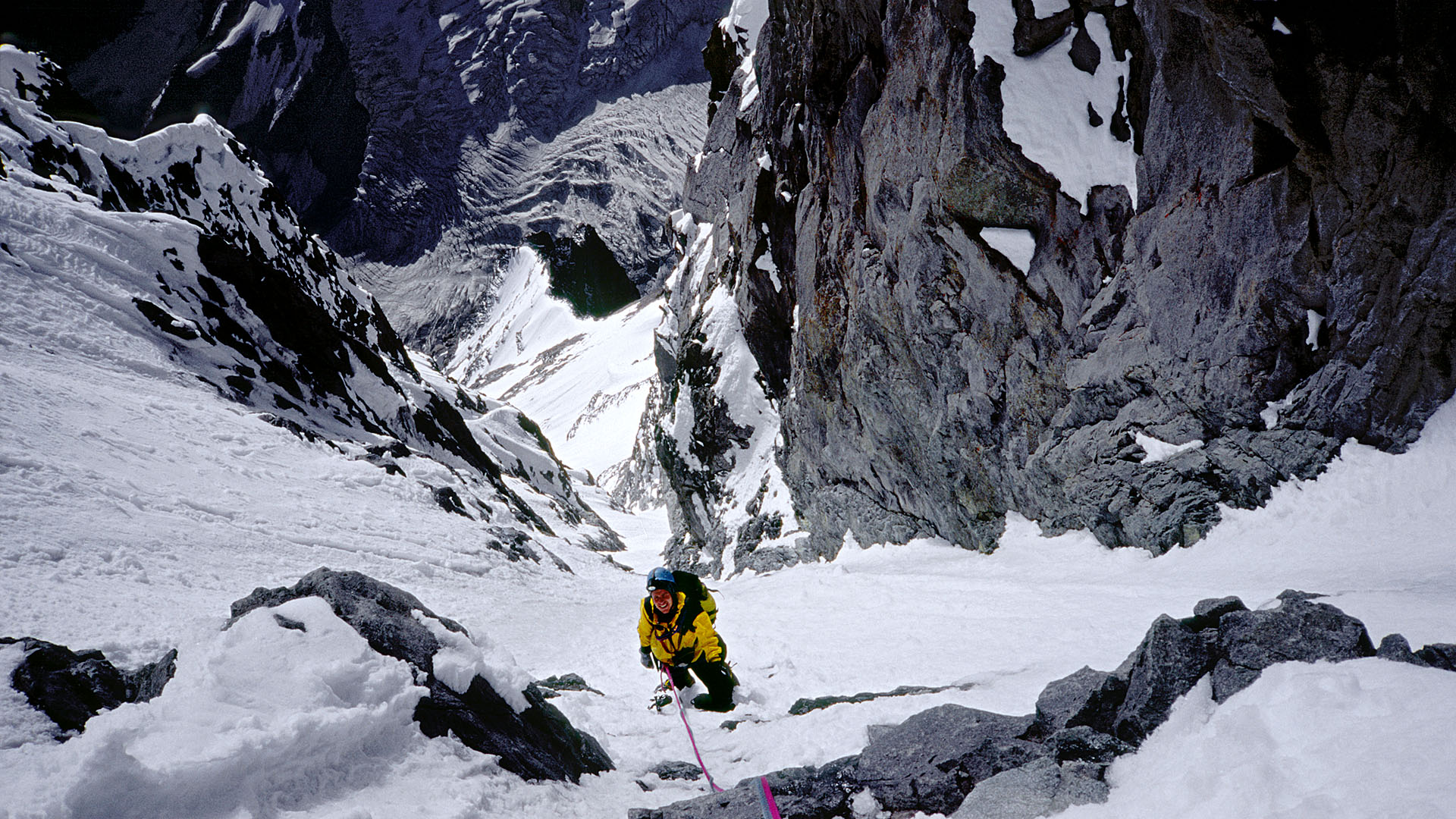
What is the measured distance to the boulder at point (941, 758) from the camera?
13.2 ft

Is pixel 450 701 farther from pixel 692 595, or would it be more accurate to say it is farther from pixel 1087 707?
pixel 1087 707

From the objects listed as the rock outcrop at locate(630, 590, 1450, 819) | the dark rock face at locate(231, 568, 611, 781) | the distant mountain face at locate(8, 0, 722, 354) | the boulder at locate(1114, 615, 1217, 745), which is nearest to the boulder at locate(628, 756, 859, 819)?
the rock outcrop at locate(630, 590, 1450, 819)

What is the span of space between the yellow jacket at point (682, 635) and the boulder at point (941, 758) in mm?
2874

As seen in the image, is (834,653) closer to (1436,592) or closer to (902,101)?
(1436,592)

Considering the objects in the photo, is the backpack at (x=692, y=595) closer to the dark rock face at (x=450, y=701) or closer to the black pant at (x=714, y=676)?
the black pant at (x=714, y=676)

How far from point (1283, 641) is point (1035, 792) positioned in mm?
1588

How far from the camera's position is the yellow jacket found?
7.20 meters

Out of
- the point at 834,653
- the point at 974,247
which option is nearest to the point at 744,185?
the point at 974,247

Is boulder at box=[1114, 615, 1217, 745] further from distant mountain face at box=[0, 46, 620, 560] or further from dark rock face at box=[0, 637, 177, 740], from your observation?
distant mountain face at box=[0, 46, 620, 560]

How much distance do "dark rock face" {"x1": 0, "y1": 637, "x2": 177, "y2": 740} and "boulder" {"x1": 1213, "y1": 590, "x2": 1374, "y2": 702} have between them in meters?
6.10

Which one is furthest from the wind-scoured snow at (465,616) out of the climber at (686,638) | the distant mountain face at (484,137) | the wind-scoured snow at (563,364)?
the distant mountain face at (484,137)

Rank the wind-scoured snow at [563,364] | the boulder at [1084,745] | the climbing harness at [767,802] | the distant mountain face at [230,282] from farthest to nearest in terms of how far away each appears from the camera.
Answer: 1. the wind-scoured snow at [563,364]
2. the distant mountain face at [230,282]
3. the climbing harness at [767,802]
4. the boulder at [1084,745]

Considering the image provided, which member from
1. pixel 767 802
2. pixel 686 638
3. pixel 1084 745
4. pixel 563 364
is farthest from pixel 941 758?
pixel 563 364

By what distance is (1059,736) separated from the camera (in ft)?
12.9
